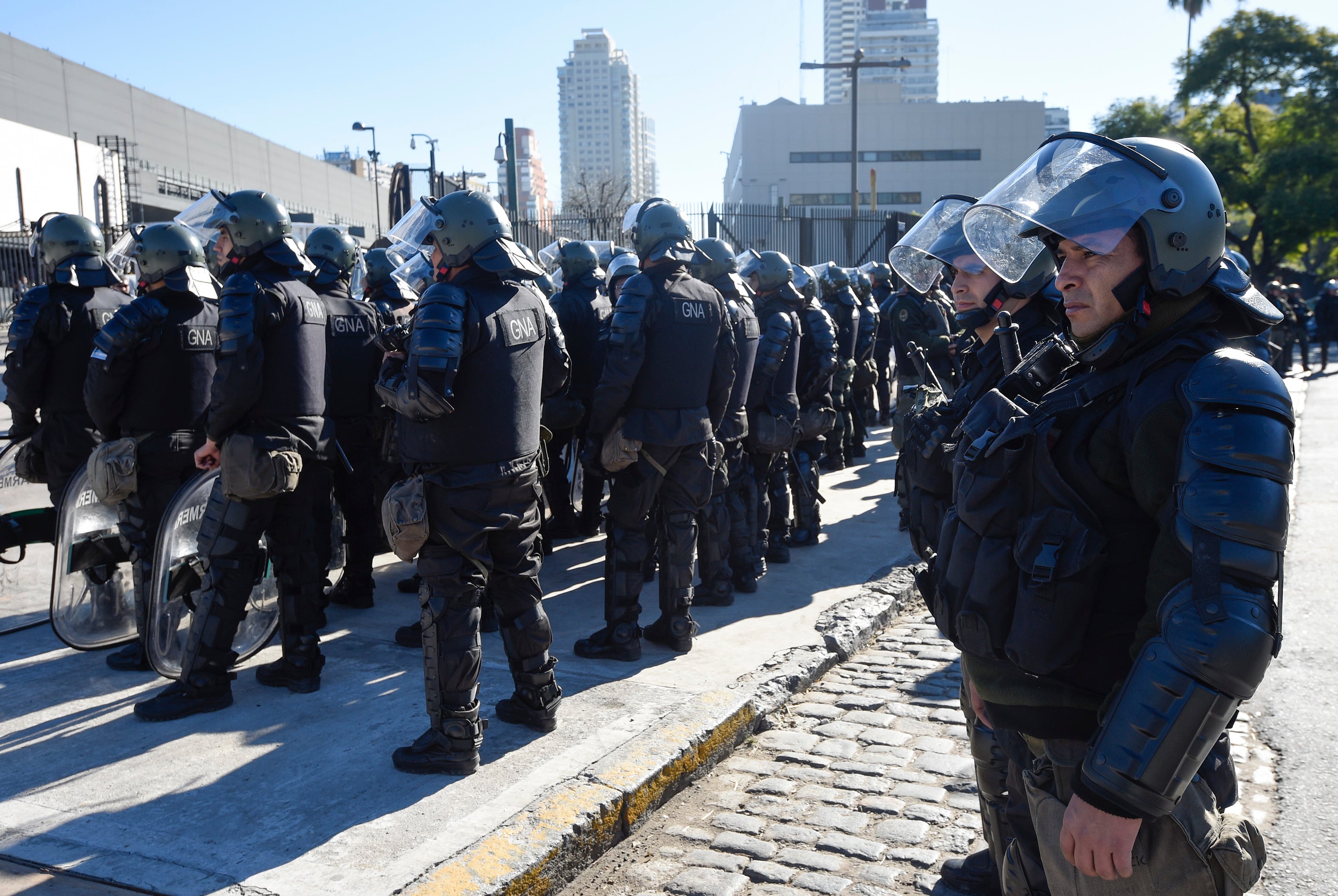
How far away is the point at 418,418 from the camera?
12.9 feet

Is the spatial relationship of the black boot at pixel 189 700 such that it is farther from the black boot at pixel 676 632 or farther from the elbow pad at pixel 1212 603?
the elbow pad at pixel 1212 603

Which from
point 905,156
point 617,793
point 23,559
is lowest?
point 617,793

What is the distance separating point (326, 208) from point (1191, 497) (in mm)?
66055

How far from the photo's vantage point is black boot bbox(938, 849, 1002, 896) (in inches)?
131

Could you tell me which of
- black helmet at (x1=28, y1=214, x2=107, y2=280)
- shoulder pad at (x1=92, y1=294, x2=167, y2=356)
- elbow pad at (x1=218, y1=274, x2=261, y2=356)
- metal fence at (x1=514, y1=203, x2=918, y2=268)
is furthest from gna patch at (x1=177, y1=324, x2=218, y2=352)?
metal fence at (x1=514, y1=203, x2=918, y2=268)

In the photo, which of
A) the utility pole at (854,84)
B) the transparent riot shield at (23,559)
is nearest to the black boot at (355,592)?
the transparent riot shield at (23,559)

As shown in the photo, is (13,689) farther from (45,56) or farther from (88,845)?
(45,56)

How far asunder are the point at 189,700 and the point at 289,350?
157 cm

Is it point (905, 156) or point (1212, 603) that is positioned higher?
point (905, 156)

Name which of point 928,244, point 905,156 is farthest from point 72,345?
point 905,156

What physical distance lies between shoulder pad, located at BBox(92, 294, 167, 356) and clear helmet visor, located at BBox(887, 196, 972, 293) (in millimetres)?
3414

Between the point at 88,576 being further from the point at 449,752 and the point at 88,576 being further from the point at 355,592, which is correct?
the point at 449,752

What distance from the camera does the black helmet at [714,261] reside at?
6281mm

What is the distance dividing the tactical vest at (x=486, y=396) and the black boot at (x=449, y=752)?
949 millimetres
